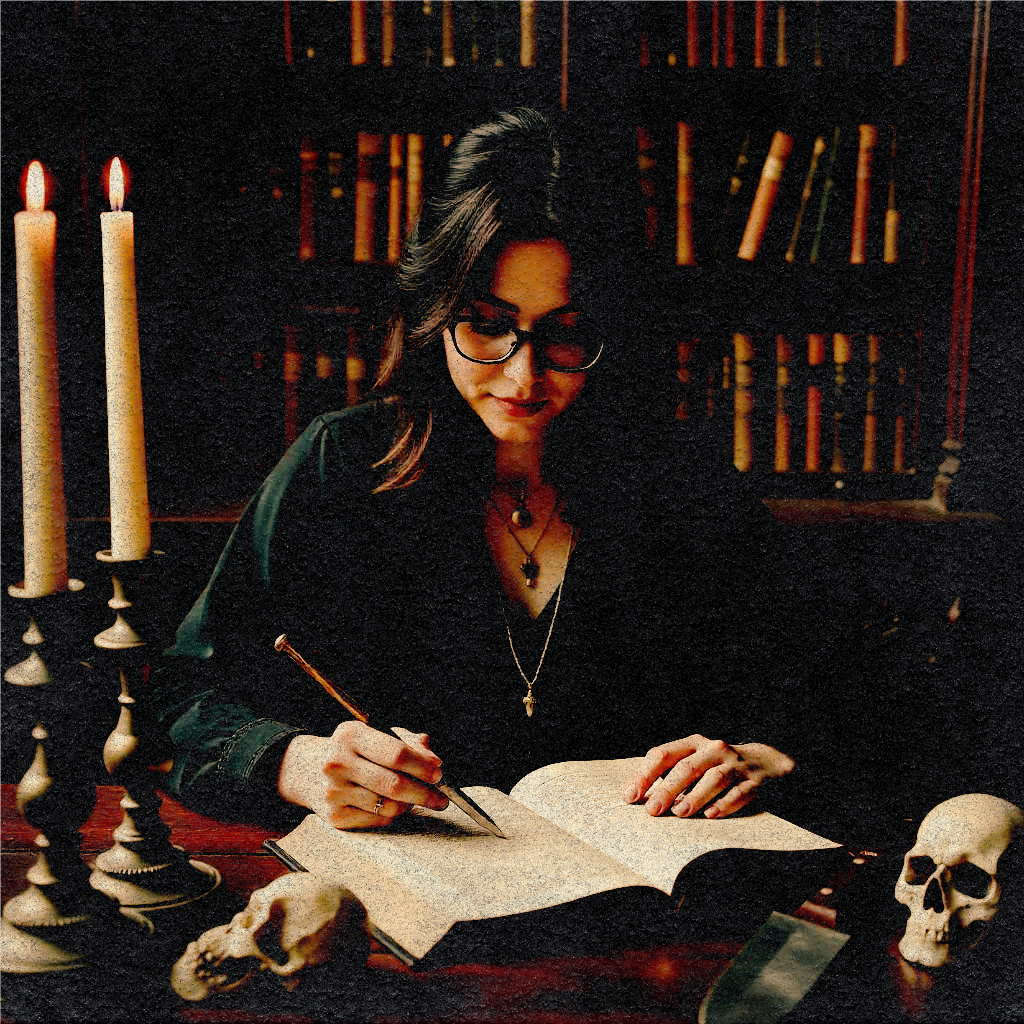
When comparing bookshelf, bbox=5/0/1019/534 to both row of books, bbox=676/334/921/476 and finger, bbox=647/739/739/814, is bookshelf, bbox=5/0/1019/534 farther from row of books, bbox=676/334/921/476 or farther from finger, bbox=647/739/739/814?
finger, bbox=647/739/739/814

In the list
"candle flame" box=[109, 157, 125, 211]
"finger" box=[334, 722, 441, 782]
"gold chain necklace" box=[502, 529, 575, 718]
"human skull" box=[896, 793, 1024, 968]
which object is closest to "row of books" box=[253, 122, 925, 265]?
"gold chain necklace" box=[502, 529, 575, 718]

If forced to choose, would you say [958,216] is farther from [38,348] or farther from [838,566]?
[38,348]

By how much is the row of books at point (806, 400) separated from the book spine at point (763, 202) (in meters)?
0.14

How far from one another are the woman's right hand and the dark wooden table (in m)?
0.12

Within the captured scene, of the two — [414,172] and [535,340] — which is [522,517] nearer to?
[535,340]

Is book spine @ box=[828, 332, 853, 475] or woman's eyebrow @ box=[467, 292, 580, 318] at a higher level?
woman's eyebrow @ box=[467, 292, 580, 318]

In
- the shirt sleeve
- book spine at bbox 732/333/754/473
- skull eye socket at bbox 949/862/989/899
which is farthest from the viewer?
book spine at bbox 732/333/754/473

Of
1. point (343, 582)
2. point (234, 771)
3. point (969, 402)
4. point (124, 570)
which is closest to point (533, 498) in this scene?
point (343, 582)

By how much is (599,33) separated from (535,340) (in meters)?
0.63

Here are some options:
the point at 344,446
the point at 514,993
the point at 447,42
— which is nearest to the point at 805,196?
the point at 447,42

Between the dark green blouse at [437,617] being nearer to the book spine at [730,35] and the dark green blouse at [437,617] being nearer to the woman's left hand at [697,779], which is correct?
the woman's left hand at [697,779]

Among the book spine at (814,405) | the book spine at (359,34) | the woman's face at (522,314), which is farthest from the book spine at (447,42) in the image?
the book spine at (814,405)

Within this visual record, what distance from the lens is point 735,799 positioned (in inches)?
29.9

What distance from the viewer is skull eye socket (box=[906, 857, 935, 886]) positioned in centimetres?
69
